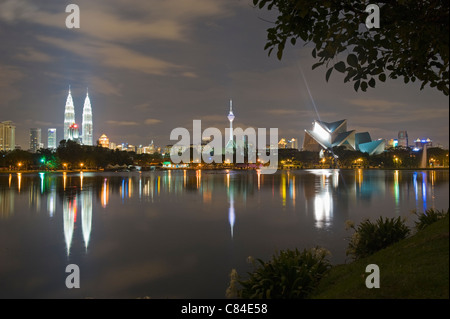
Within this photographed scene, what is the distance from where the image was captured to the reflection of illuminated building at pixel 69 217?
10039 millimetres

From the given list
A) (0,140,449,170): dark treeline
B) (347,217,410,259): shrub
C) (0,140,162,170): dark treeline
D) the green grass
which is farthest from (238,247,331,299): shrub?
(0,140,162,170): dark treeline

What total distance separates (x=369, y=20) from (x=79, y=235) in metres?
8.83

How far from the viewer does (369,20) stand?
4.48 meters

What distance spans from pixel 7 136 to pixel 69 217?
A: 205 metres

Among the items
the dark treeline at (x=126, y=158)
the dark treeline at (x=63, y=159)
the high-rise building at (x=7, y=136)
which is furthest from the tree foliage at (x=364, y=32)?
the high-rise building at (x=7, y=136)

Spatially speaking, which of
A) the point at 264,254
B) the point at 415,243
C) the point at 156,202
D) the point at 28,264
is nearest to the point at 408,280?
the point at 415,243

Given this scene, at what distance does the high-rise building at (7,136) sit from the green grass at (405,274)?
20454 cm

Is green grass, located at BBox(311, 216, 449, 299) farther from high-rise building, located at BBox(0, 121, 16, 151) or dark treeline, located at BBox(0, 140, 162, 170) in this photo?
high-rise building, located at BBox(0, 121, 16, 151)

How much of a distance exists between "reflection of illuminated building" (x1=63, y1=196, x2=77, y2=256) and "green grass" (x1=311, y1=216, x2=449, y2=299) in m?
5.96

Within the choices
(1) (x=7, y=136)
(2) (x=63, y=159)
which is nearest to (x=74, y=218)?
(2) (x=63, y=159)

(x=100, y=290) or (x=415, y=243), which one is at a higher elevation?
(x=415, y=243)

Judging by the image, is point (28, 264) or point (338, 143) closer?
point (28, 264)

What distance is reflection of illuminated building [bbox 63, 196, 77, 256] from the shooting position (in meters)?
10.0

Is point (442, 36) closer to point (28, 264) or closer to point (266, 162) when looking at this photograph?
point (28, 264)
